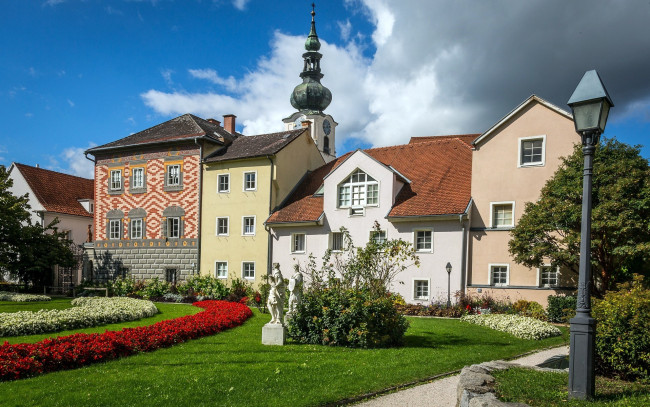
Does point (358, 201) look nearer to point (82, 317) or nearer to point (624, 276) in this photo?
point (624, 276)

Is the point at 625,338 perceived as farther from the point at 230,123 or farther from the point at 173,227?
the point at 230,123

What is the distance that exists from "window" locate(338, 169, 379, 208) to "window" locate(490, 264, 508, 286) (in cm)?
688

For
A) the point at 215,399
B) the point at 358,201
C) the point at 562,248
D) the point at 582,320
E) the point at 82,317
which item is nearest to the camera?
the point at 582,320

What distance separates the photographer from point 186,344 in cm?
1433

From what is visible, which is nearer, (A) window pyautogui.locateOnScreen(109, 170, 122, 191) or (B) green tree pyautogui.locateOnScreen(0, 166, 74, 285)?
(B) green tree pyautogui.locateOnScreen(0, 166, 74, 285)

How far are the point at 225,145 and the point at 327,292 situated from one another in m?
22.5

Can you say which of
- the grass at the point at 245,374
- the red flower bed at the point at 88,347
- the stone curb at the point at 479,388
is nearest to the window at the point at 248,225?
the red flower bed at the point at 88,347

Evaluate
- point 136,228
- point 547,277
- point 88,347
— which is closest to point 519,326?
point 547,277

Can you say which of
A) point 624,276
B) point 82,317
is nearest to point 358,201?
point 624,276

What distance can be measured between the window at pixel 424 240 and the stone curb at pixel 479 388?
55.0ft

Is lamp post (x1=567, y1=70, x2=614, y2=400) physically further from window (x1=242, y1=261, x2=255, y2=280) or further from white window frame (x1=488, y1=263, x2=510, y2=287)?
window (x1=242, y1=261, x2=255, y2=280)

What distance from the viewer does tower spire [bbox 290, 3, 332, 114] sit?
5438 cm

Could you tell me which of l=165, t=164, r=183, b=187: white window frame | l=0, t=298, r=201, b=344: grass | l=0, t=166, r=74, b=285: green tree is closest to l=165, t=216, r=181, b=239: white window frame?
l=165, t=164, r=183, b=187: white window frame

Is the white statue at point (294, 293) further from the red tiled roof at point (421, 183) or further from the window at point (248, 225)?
the window at point (248, 225)
